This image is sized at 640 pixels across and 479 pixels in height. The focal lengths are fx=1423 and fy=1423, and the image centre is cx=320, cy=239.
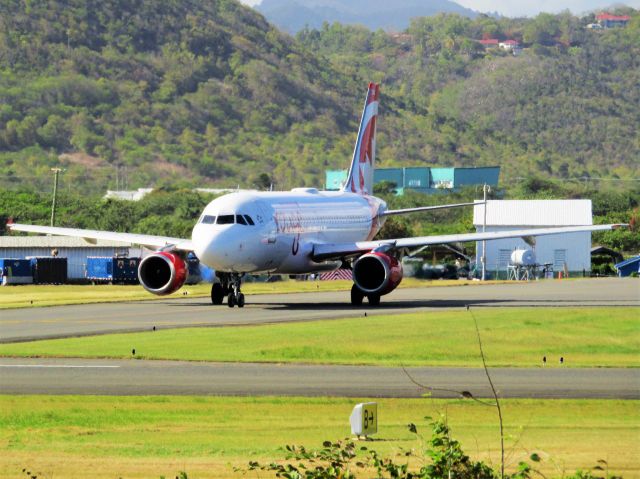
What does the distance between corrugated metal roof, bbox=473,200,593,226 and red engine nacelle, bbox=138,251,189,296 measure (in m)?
58.4

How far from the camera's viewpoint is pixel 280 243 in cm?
5491

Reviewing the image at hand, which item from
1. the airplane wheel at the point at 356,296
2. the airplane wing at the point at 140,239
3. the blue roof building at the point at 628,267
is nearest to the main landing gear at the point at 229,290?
the airplane wing at the point at 140,239

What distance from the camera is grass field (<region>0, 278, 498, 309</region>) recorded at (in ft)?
200

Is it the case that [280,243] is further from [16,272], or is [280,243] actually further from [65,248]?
[65,248]

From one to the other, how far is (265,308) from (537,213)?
2450 inches

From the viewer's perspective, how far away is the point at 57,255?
94875 mm

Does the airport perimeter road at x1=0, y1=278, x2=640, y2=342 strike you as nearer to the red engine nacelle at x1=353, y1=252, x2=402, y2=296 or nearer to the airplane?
the red engine nacelle at x1=353, y1=252, x2=402, y2=296

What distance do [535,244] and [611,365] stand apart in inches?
2828

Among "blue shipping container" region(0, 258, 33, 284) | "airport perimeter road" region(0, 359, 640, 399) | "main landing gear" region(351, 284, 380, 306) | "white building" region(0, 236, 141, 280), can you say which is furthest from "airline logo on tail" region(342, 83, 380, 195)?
"airport perimeter road" region(0, 359, 640, 399)

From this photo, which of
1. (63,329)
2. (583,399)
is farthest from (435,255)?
(583,399)

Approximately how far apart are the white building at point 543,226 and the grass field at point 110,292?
23919mm

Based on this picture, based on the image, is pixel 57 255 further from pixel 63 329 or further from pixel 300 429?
pixel 300 429

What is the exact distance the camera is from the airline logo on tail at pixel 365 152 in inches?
2719

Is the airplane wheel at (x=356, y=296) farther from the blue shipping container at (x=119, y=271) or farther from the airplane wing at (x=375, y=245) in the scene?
the blue shipping container at (x=119, y=271)
